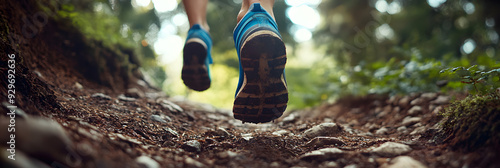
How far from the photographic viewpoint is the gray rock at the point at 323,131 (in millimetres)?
1534

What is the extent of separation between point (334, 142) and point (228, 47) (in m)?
4.08

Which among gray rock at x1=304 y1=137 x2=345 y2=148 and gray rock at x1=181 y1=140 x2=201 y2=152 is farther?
gray rock at x1=304 y1=137 x2=345 y2=148

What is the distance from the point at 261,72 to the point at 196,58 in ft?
2.72

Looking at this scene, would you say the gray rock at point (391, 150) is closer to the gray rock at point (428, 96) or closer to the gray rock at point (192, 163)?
the gray rock at point (192, 163)

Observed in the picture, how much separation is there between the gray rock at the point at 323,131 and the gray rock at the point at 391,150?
412 millimetres

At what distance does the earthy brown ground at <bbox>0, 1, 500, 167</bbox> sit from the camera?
2.79 ft

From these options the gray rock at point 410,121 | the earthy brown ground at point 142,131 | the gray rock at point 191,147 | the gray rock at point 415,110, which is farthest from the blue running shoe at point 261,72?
the gray rock at point 415,110

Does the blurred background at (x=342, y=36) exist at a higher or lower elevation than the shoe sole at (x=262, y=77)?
higher

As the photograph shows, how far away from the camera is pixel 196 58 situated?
79.3 inches

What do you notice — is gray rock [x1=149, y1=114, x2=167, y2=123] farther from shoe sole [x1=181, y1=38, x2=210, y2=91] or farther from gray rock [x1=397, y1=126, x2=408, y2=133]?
gray rock [x1=397, y1=126, x2=408, y2=133]

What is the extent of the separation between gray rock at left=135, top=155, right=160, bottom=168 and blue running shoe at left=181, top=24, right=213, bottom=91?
1084 mm

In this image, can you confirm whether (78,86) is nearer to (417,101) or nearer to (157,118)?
(157,118)

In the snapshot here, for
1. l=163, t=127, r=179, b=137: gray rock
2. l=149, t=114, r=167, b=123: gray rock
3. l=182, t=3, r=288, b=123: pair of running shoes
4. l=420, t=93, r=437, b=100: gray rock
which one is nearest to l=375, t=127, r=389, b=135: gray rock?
l=420, t=93, r=437, b=100: gray rock

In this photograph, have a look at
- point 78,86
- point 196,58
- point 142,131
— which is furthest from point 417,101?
point 78,86
